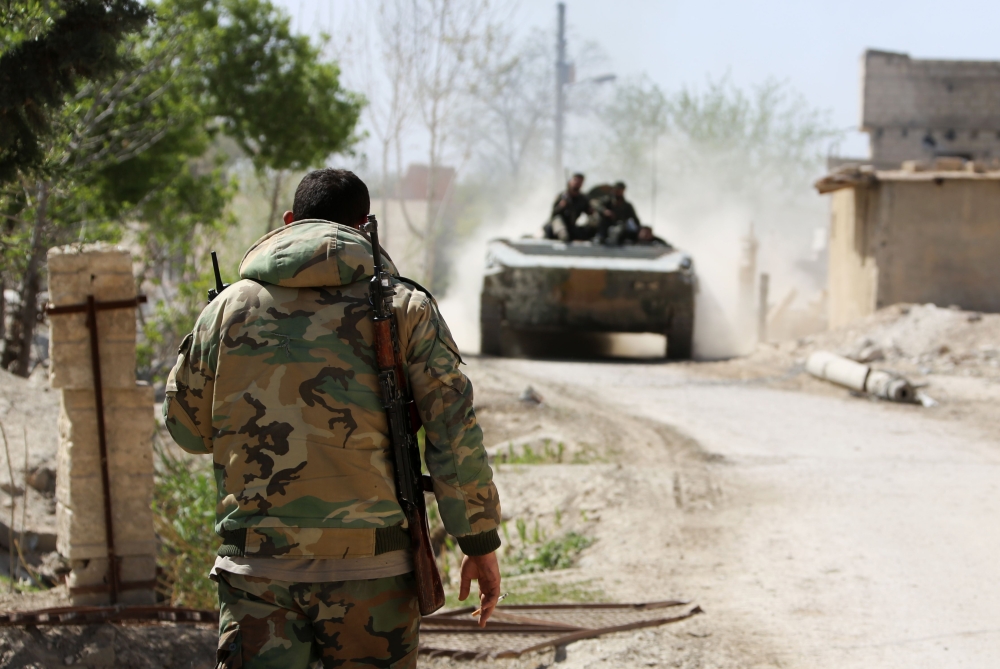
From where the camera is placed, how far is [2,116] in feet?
11.0

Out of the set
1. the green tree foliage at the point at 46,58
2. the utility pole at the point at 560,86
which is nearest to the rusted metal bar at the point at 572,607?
the green tree foliage at the point at 46,58

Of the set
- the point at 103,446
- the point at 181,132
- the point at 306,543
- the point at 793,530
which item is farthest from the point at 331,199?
the point at 181,132

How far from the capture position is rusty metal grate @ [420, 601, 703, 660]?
366 centimetres

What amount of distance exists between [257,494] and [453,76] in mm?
14164

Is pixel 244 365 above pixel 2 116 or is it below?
below

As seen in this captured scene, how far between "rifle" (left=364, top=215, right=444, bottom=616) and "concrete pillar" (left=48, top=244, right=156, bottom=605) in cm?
199

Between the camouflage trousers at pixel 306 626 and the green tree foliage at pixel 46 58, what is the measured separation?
198 cm

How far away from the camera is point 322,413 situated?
2.13 metres

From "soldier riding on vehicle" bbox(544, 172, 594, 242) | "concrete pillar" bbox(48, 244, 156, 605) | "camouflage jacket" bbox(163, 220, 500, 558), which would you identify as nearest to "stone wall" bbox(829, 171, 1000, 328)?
"soldier riding on vehicle" bbox(544, 172, 594, 242)

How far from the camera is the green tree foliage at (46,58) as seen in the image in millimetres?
3344

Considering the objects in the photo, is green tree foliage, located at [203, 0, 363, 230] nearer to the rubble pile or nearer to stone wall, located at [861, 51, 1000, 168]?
the rubble pile

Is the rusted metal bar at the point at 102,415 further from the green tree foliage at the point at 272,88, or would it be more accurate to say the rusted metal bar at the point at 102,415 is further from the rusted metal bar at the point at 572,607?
the green tree foliage at the point at 272,88

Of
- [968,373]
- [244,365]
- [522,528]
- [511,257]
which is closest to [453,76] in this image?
[511,257]

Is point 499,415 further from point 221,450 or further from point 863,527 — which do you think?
point 221,450
